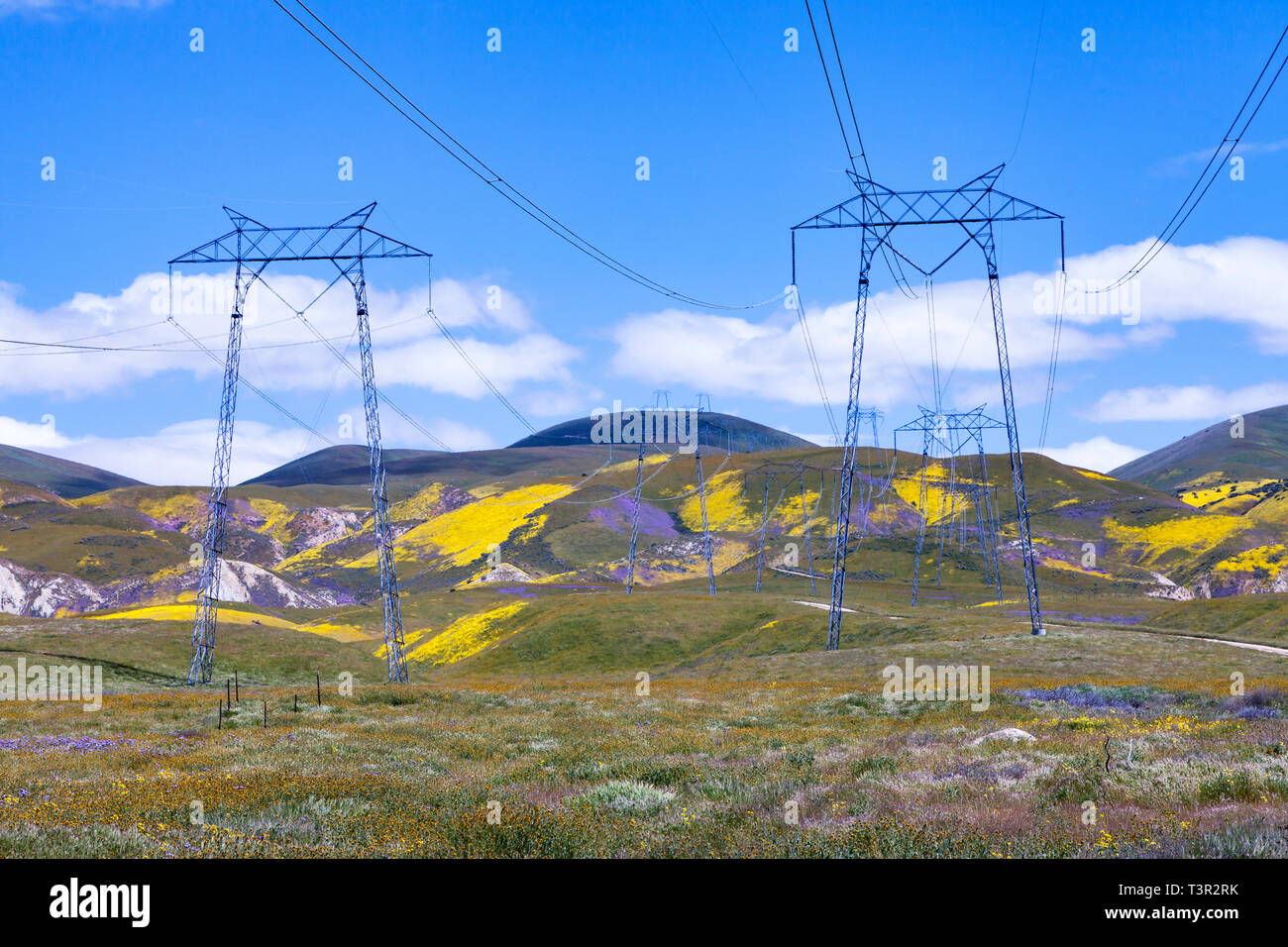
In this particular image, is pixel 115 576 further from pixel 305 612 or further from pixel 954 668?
pixel 954 668

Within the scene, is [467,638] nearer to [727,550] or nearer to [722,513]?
[727,550]

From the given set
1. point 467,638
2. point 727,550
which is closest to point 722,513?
point 727,550

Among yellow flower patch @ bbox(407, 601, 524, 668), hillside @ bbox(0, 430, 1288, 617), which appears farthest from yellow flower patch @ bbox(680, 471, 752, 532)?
yellow flower patch @ bbox(407, 601, 524, 668)

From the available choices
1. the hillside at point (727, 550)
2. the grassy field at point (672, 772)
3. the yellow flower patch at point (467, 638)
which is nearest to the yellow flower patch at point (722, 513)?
the hillside at point (727, 550)

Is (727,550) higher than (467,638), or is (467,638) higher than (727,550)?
(727,550)

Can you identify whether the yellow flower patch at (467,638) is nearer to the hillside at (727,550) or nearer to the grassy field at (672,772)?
the hillside at (727,550)

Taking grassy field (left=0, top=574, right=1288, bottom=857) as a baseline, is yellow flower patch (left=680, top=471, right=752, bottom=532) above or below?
above

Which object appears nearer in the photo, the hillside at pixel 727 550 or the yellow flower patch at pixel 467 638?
the yellow flower patch at pixel 467 638

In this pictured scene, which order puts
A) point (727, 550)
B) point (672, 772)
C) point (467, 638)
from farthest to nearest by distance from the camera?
point (727, 550)
point (467, 638)
point (672, 772)

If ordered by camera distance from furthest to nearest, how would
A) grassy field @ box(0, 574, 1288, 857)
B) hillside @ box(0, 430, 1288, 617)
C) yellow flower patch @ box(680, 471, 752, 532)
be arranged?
yellow flower patch @ box(680, 471, 752, 532) < hillside @ box(0, 430, 1288, 617) < grassy field @ box(0, 574, 1288, 857)

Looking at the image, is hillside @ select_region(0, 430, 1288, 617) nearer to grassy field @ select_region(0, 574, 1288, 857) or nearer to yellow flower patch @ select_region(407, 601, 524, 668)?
yellow flower patch @ select_region(407, 601, 524, 668)

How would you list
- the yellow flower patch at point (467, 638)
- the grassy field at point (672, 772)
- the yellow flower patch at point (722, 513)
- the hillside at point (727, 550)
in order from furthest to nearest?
the yellow flower patch at point (722, 513) < the hillside at point (727, 550) < the yellow flower patch at point (467, 638) < the grassy field at point (672, 772)
